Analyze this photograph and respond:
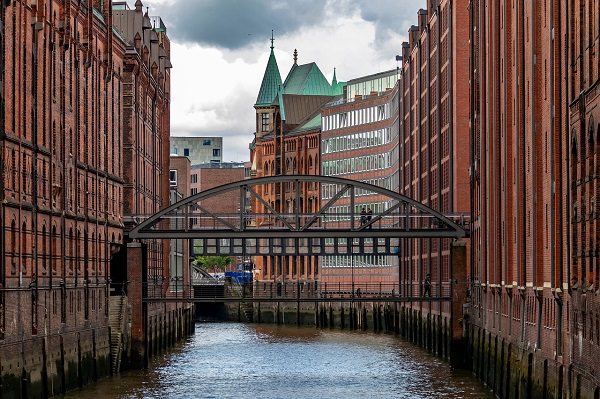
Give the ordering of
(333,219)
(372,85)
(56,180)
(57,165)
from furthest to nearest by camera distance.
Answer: (372,85)
(333,219)
(57,165)
(56,180)

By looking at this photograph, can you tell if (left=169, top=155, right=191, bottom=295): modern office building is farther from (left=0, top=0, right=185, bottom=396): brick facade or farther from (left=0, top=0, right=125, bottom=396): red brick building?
(left=0, top=0, right=125, bottom=396): red brick building

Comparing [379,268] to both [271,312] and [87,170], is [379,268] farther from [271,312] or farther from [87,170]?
[87,170]

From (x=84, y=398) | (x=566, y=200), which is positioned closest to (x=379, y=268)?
(x=84, y=398)

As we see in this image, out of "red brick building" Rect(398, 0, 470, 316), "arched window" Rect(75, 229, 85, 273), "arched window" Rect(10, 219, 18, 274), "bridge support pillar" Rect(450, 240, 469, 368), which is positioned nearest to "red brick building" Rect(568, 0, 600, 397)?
"arched window" Rect(10, 219, 18, 274)

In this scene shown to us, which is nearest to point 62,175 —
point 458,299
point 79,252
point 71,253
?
point 71,253

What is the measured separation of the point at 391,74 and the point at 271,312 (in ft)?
92.1

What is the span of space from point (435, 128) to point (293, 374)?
33.7 metres

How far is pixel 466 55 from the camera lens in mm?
91750

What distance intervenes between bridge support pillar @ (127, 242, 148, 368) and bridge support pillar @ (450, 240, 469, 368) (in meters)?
14.5

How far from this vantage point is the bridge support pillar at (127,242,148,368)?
7794 cm

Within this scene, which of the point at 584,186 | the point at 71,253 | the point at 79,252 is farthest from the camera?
the point at 79,252

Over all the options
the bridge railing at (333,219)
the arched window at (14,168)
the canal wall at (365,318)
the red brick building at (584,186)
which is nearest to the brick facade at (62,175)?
the arched window at (14,168)

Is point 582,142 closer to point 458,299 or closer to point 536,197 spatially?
point 536,197

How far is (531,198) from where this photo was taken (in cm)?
5506
